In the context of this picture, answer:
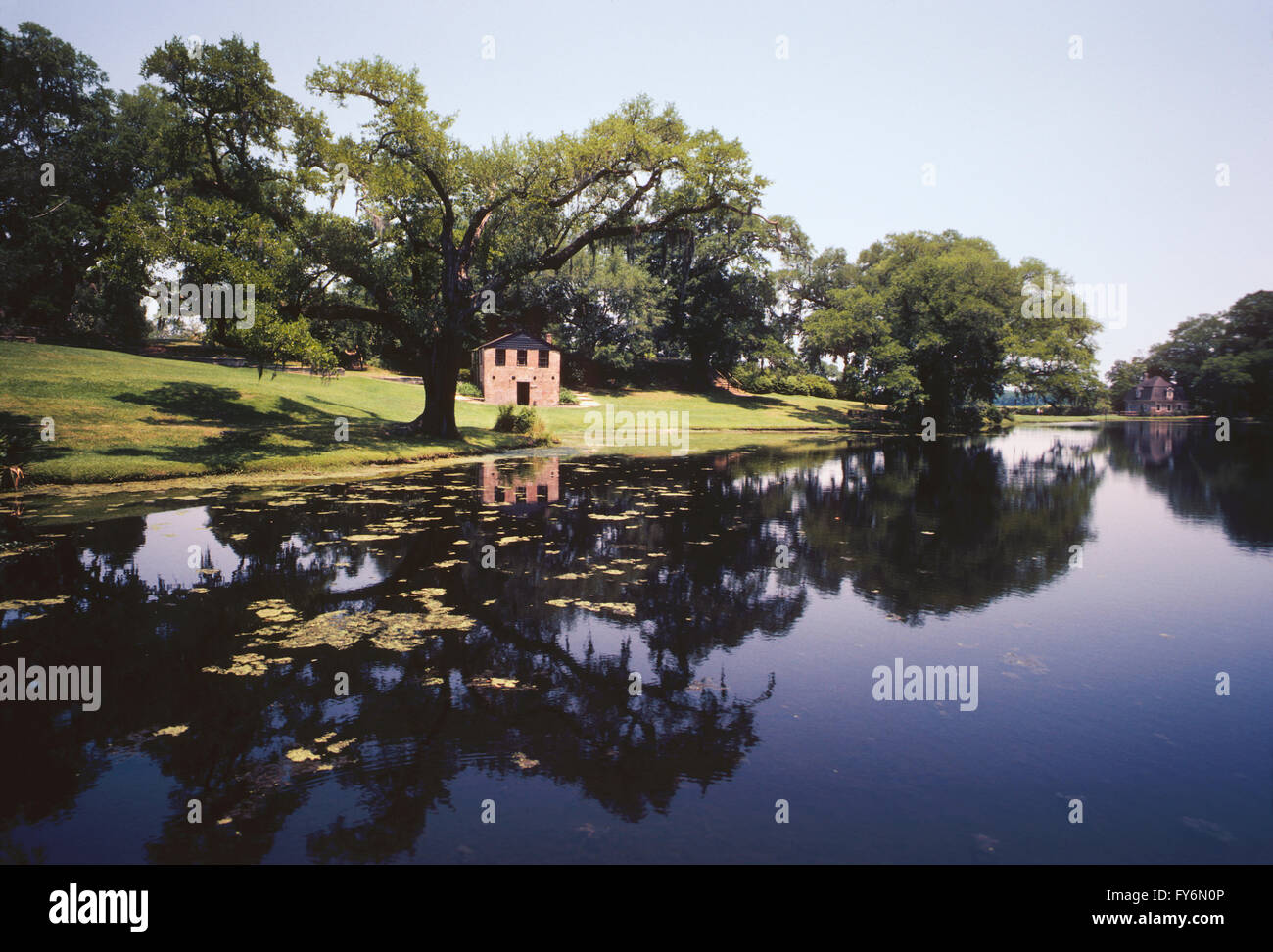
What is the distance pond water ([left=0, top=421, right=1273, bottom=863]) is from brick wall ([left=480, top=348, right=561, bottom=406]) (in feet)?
142

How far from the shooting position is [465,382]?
204 ft

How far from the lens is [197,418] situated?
93.2 ft

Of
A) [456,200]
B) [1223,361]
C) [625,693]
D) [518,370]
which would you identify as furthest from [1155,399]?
[625,693]

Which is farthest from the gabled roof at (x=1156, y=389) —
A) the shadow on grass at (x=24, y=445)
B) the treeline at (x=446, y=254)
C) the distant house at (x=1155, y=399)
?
the shadow on grass at (x=24, y=445)

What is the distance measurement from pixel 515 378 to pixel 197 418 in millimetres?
31168

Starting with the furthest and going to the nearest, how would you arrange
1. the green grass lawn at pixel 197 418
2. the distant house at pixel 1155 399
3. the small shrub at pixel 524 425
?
the distant house at pixel 1155 399 < the small shrub at pixel 524 425 < the green grass lawn at pixel 197 418

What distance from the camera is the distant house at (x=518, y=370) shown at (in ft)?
188

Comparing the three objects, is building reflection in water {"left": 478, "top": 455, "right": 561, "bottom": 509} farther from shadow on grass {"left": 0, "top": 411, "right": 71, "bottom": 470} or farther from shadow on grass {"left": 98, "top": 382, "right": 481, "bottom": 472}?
shadow on grass {"left": 0, "top": 411, "right": 71, "bottom": 470}

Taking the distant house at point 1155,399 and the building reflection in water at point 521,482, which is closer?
the building reflection in water at point 521,482

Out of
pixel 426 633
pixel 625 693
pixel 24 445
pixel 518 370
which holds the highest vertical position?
pixel 518 370

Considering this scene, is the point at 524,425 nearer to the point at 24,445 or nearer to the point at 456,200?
the point at 456,200

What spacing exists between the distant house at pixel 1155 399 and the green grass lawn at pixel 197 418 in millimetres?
103667

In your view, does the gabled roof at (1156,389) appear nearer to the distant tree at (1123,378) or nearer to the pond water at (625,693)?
the distant tree at (1123,378)
